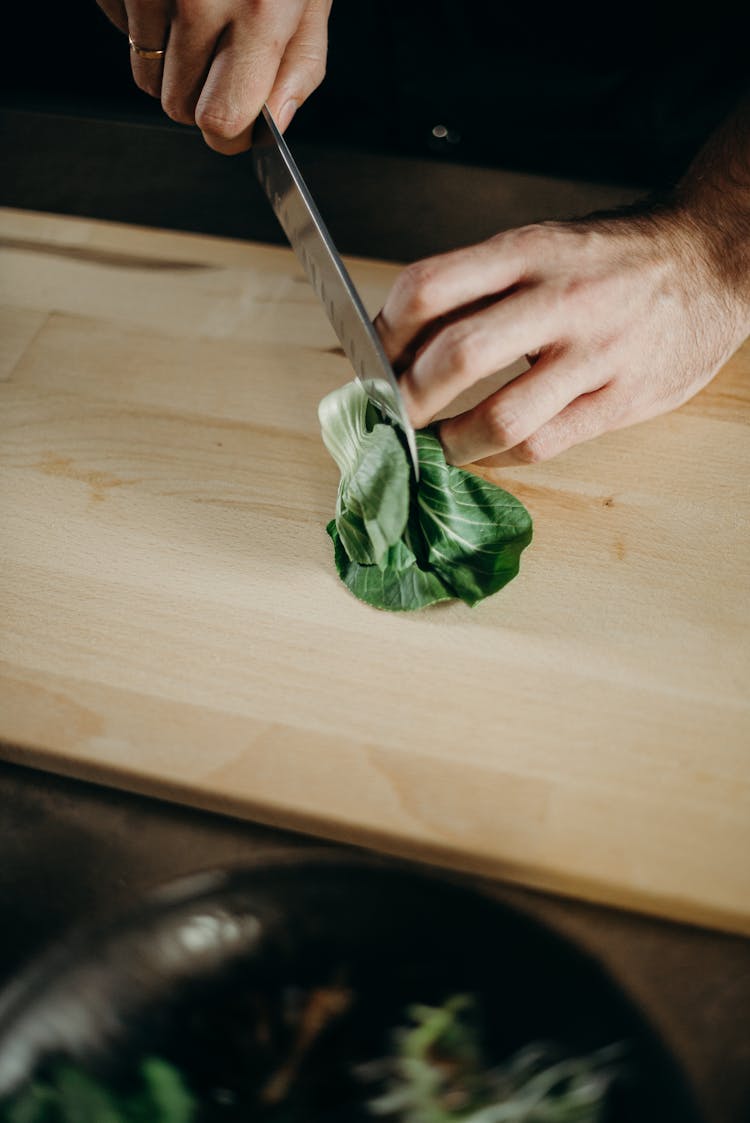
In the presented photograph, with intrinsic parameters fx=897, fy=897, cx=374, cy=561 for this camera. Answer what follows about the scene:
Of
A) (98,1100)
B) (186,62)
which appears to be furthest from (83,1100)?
(186,62)

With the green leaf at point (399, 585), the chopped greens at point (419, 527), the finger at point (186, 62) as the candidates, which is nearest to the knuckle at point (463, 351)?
the chopped greens at point (419, 527)

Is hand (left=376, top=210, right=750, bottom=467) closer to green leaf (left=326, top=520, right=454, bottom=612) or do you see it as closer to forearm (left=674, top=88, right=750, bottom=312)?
forearm (left=674, top=88, right=750, bottom=312)

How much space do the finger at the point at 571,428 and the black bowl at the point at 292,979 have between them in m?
0.62

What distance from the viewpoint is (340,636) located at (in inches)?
46.2

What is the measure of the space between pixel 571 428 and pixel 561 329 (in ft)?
0.48

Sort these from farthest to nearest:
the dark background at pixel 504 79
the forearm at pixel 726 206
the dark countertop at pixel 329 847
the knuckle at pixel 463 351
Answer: the dark background at pixel 504 79, the forearm at pixel 726 206, the knuckle at pixel 463 351, the dark countertop at pixel 329 847

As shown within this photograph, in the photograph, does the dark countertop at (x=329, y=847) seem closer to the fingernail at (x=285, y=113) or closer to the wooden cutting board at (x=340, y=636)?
the wooden cutting board at (x=340, y=636)

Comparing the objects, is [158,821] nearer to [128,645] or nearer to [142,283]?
[128,645]

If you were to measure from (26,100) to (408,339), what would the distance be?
4.11ft

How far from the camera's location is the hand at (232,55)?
1.18 meters

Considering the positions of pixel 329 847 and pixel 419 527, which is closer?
pixel 329 847

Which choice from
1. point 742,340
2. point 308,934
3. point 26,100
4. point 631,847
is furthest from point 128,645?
point 26,100

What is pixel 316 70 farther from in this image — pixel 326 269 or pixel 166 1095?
pixel 166 1095

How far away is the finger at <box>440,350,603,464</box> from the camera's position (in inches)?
45.3
